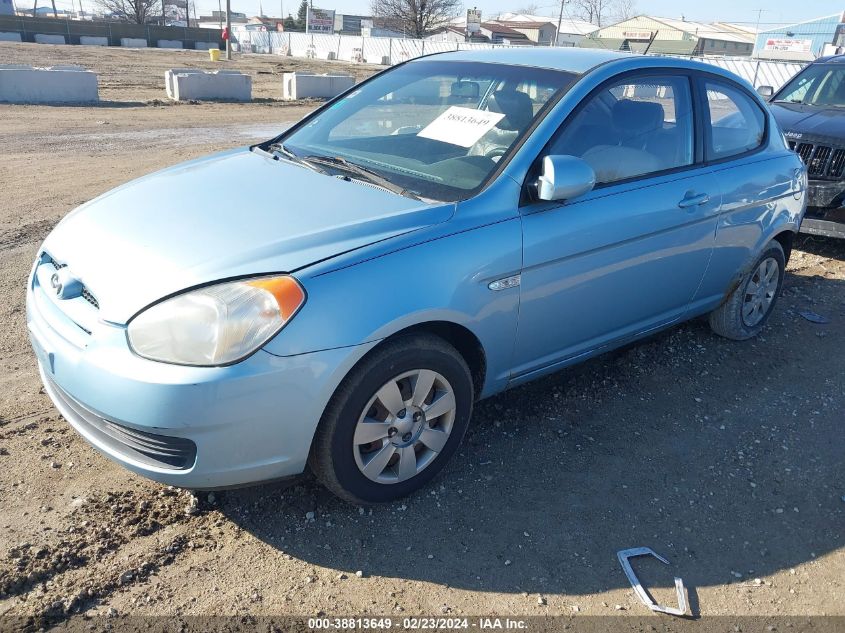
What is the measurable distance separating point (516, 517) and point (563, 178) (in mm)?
1464

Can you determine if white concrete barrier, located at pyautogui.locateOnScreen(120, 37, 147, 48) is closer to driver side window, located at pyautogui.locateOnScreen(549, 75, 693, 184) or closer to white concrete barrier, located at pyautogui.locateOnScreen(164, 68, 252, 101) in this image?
white concrete barrier, located at pyautogui.locateOnScreen(164, 68, 252, 101)

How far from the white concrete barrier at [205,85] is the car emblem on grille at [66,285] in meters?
17.0

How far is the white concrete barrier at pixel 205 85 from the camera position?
1809 cm

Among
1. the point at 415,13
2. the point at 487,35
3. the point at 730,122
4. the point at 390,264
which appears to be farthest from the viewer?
the point at 487,35

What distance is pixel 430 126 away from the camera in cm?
357

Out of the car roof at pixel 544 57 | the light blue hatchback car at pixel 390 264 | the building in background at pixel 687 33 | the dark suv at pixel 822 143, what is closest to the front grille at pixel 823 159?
the dark suv at pixel 822 143

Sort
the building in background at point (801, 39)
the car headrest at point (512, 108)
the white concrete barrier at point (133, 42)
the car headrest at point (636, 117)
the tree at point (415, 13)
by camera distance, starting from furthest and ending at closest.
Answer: the tree at point (415, 13) → the white concrete barrier at point (133, 42) → the building in background at point (801, 39) → the car headrest at point (636, 117) → the car headrest at point (512, 108)

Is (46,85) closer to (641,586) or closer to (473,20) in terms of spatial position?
(641,586)

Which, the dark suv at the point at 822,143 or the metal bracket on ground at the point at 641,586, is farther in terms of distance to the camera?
the dark suv at the point at 822,143

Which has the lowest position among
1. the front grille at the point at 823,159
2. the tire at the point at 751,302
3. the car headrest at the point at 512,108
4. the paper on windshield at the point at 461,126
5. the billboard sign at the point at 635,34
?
the tire at the point at 751,302

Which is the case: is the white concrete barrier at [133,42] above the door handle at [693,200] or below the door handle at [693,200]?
below

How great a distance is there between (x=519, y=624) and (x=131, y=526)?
1.55m

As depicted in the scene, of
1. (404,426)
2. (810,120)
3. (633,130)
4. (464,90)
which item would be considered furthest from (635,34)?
(404,426)

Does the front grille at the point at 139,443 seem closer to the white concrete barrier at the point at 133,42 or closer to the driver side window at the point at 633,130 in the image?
the driver side window at the point at 633,130
